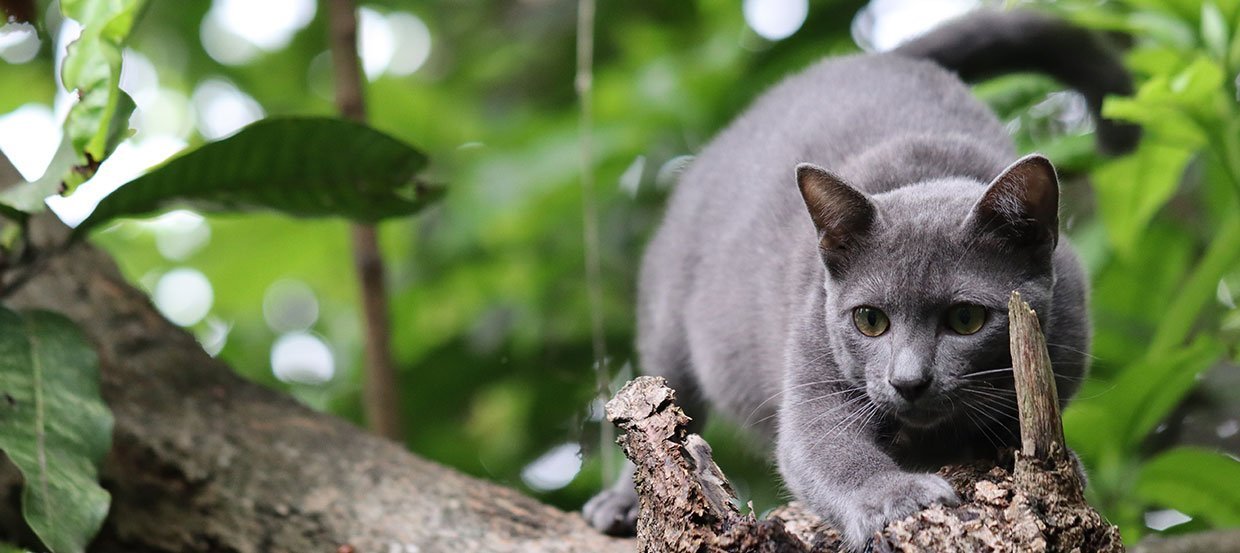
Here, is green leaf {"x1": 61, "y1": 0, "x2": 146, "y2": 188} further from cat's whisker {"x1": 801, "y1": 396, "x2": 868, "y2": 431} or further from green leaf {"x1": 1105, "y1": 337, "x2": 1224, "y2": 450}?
green leaf {"x1": 1105, "y1": 337, "x2": 1224, "y2": 450}

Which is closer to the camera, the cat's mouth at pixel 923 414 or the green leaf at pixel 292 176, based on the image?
the cat's mouth at pixel 923 414

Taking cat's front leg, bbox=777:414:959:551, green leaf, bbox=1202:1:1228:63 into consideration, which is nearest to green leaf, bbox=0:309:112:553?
cat's front leg, bbox=777:414:959:551

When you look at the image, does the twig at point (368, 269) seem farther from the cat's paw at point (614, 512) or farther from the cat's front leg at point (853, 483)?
the cat's front leg at point (853, 483)

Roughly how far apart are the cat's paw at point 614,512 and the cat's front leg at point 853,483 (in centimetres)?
53

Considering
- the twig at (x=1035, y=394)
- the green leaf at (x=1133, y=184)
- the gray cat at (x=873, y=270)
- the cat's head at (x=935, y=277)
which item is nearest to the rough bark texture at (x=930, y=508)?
the twig at (x=1035, y=394)

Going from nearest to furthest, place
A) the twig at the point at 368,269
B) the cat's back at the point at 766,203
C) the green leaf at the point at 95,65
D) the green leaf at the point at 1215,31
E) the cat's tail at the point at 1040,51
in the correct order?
the green leaf at the point at 95,65 < the cat's back at the point at 766,203 < the green leaf at the point at 1215,31 < the cat's tail at the point at 1040,51 < the twig at the point at 368,269

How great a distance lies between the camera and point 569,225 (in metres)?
4.30

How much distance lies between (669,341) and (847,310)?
106cm

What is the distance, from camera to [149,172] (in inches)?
107

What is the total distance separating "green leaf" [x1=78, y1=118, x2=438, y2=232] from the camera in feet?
9.18

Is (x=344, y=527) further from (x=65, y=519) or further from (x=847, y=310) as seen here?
(x=847, y=310)

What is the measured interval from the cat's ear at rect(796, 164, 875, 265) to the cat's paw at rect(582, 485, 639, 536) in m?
0.87

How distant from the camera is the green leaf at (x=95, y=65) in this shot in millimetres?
2250

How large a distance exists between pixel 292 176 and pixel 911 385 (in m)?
1.67
